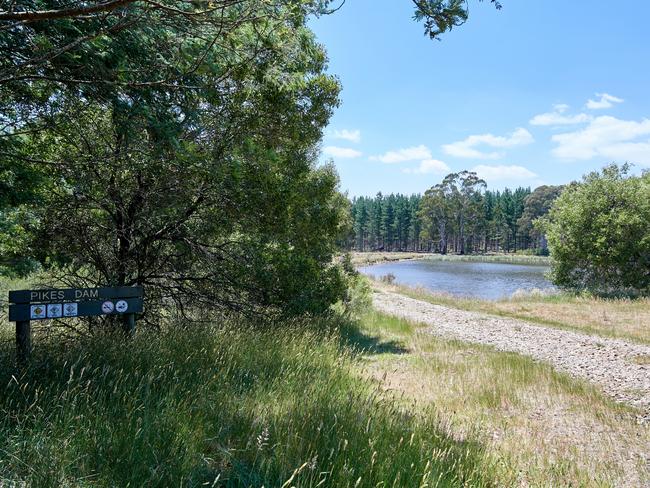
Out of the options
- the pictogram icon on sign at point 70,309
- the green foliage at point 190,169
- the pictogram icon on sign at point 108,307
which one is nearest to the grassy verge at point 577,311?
the green foliage at point 190,169

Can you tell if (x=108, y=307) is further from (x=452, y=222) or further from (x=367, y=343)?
(x=452, y=222)

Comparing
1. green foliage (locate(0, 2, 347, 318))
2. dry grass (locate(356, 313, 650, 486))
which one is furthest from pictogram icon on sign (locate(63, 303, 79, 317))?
dry grass (locate(356, 313, 650, 486))

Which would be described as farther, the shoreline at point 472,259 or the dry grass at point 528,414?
the shoreline at point 472,259

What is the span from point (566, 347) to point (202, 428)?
35.5 ft

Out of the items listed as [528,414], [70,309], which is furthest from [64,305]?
[528,414]

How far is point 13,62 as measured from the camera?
4.53 metres

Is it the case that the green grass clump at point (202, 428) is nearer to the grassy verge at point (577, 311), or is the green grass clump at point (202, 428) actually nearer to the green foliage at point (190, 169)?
the green foliage at point (190, 169)

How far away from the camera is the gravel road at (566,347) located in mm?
7789

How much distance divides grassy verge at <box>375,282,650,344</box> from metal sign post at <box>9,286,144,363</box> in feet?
43.1

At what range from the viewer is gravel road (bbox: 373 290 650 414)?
7.79 m

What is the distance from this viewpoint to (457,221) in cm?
9475

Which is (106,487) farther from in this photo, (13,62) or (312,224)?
(312,224)

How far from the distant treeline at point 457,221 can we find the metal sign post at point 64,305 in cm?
6943

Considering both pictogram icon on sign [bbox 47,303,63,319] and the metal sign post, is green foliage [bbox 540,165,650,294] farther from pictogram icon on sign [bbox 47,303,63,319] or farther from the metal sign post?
pictogram icon on sign [bbox 47,303,63,319]
